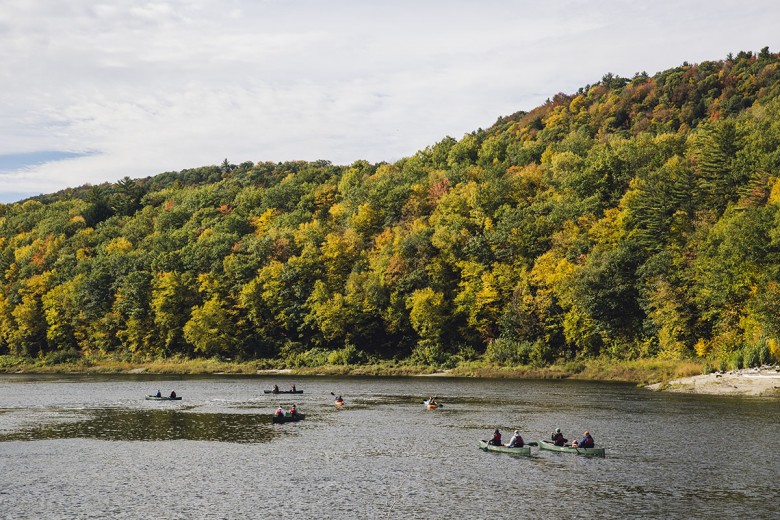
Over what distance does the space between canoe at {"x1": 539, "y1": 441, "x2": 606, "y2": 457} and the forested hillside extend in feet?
155

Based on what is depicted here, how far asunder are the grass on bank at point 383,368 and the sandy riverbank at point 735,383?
3934 millimetres

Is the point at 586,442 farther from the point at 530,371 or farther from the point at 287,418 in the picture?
the point at 530,371

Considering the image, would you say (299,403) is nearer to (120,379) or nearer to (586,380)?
(586,380)

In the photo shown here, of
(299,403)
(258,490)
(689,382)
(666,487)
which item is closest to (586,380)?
(689,382)

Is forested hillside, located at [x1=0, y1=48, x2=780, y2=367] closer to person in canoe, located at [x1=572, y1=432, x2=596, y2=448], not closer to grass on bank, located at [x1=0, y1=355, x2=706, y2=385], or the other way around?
grass on bank, located at [x1=0, y1=355, x2=706, y2=385]

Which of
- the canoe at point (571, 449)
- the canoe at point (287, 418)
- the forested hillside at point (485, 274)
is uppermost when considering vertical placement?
the forested hillside at point (485, 274)

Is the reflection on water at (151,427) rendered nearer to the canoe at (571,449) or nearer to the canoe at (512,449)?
the canoe at (512,449)

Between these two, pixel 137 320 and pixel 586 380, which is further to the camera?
pixel 137 320

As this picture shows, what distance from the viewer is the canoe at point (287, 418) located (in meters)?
74.2

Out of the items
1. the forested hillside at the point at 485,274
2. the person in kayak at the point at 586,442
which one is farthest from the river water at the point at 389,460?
the forested hillside at the point at 485,274

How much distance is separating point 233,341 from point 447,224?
50.2 metres

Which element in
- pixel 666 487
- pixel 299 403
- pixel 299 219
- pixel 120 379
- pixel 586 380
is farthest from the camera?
pixel 299 219

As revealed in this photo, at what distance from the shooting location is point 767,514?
129 ft

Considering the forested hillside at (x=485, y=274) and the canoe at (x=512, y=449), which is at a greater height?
the forested hillside at (x=485, y=274)
